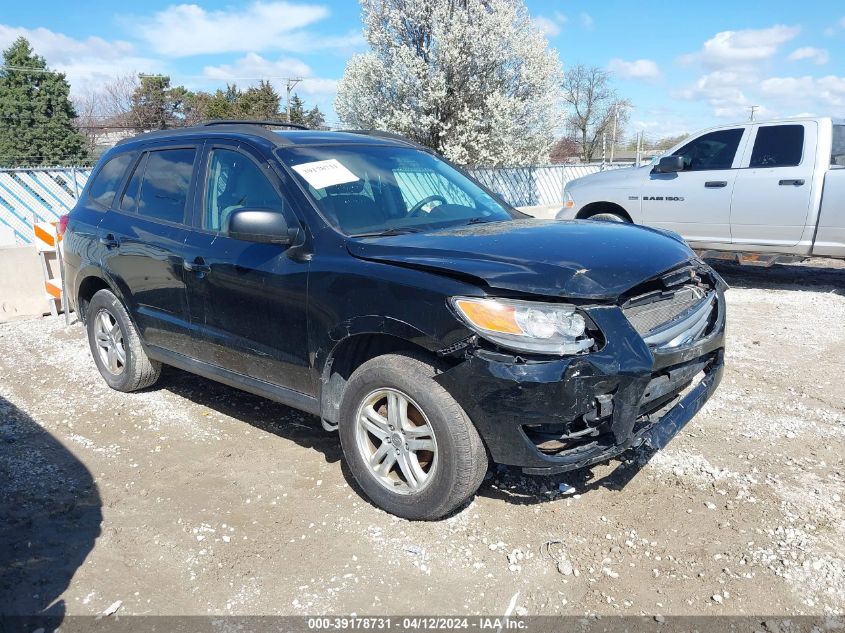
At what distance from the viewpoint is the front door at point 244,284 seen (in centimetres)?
347

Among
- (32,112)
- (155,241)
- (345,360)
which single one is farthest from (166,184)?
(32,112)

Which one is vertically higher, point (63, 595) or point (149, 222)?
point (149, 222)

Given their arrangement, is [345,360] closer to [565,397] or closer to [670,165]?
[565,397]

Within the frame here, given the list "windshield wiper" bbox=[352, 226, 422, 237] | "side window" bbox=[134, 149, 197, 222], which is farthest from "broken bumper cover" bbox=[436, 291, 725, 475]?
"side window" bbox=[134, 149, 197, 222]

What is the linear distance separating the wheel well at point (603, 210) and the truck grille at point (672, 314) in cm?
564

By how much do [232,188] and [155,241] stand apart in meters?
0.73

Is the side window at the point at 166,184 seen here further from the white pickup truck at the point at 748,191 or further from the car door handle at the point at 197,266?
the white pickup truck at the point at 748,191

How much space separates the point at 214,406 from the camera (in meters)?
4.90

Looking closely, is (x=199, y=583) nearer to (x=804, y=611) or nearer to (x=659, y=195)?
(x=804, y=611)

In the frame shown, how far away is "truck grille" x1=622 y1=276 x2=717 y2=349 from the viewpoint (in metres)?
2.97

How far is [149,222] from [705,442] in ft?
12.5

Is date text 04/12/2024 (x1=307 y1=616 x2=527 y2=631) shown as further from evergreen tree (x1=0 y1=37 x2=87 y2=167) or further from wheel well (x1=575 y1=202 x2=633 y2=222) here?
evergreen tree (x1=0 y1=37 x2=87 y2=167)

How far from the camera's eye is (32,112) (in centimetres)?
3303

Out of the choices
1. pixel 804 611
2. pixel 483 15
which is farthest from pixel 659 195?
pixel 483 15
